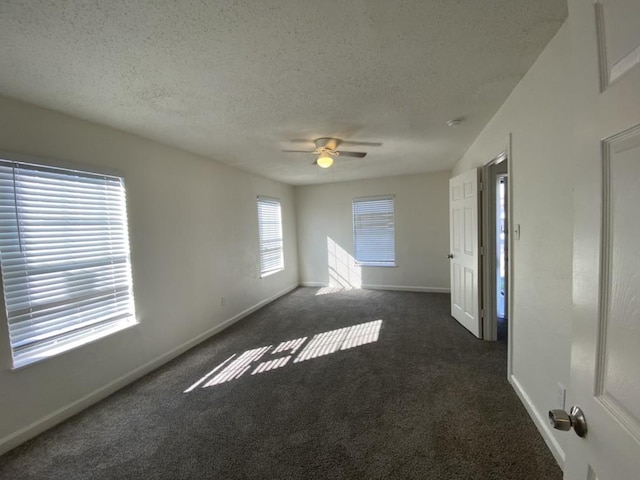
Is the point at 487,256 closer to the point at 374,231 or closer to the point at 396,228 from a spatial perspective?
the point at 396,228

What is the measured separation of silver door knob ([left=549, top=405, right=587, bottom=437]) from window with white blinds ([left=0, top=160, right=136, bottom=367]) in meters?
2.99

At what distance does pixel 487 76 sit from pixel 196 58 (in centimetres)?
189

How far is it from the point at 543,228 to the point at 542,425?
126 cm

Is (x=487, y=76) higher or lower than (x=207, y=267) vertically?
higher

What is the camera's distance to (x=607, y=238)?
0.58m

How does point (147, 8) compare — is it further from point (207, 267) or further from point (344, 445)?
point (207, 267)

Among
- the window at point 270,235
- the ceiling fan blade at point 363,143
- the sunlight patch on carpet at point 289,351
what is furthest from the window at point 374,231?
the ceiling fan blade at point 363,143

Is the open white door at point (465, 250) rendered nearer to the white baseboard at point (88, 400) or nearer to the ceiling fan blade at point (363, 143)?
the ceiling fan blade at point (363, 143)

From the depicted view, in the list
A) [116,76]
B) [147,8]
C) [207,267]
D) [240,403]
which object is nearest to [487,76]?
[147,8]

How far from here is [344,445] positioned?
1.79 m

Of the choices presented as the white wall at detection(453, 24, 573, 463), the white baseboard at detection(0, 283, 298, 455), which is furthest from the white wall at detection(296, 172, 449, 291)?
the white wall at detection(453, 24, 573, 463)

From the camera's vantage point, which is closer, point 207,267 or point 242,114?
point 242,114

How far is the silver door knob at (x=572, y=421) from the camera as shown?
0.66 m

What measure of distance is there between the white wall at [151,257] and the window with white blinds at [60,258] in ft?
0.34
